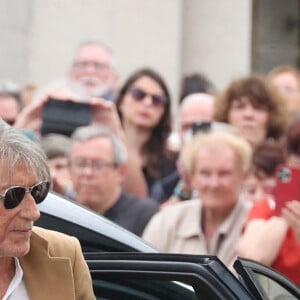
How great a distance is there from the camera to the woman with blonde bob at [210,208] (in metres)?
5.54

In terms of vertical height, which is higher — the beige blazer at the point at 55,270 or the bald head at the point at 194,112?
the beige blazer at the point at 55,270

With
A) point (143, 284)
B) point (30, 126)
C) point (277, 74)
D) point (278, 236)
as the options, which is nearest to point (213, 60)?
point (277, 74)

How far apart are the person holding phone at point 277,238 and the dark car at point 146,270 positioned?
142 centimetres

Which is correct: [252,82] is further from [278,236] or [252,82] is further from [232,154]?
[278,236]

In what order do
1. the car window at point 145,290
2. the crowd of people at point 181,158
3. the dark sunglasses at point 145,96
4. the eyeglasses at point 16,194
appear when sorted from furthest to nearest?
the dark sunglasses at point 145,96 < the crowd of people at point 181,158 < the car window at point 145,290 < the eyeglasses at point 16,194

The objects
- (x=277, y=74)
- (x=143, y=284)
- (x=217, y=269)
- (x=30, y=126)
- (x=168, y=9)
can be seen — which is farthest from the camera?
(x=168, y=9)

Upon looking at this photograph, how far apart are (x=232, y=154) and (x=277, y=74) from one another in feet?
7.89

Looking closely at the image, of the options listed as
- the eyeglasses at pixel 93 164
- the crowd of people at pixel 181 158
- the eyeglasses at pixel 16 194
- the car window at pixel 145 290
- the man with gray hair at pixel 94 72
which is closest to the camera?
the eyeglasses at pixel 16 194

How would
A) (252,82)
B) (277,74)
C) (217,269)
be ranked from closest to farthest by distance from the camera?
(217,269) → (252,82) → (277,74)

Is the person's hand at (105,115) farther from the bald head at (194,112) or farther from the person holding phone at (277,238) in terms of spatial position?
the person holding phone at (277,238)

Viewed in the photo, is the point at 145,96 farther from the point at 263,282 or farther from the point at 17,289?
the point at 17,289

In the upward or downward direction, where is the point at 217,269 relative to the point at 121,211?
upward

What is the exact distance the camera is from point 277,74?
26.5ft

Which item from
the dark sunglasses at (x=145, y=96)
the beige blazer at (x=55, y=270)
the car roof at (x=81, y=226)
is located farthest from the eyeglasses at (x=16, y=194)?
the dark sunglasses at (x=145, y=96)
